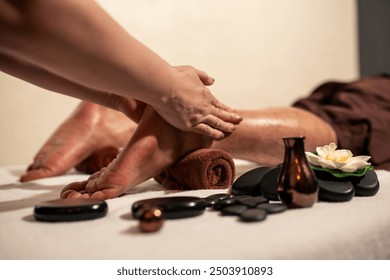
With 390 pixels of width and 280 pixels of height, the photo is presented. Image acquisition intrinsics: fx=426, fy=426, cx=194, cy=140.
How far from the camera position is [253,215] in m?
0.69

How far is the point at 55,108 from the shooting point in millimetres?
2143

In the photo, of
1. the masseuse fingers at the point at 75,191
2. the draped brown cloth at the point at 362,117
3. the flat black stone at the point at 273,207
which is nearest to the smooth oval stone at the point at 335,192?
the flat black stone at the point at 273,207

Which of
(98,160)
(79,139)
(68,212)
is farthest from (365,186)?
(79,139)

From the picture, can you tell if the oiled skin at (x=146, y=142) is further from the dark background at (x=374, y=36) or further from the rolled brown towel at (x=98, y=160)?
the dark background at (x=374, y=36)

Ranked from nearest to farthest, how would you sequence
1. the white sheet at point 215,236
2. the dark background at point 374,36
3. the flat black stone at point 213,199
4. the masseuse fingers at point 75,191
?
the white sheet at point 215,236, the flat black stone at point 213,199, the masseuse fingers at point 75,191, the dark background at point 374,36

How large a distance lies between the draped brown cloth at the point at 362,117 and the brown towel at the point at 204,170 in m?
0.60

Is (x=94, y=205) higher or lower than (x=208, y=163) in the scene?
lower

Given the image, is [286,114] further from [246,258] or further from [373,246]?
[246,258]

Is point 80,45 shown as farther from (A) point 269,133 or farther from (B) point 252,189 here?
(A) point 269,133

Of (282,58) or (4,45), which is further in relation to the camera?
(282,58)

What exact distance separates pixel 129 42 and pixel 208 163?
1.15ft

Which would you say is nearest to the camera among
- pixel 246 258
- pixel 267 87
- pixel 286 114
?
pixel 246 258

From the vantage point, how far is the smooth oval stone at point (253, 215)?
68cm

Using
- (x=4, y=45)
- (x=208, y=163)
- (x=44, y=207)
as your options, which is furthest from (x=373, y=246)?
(x=4, y=45)
